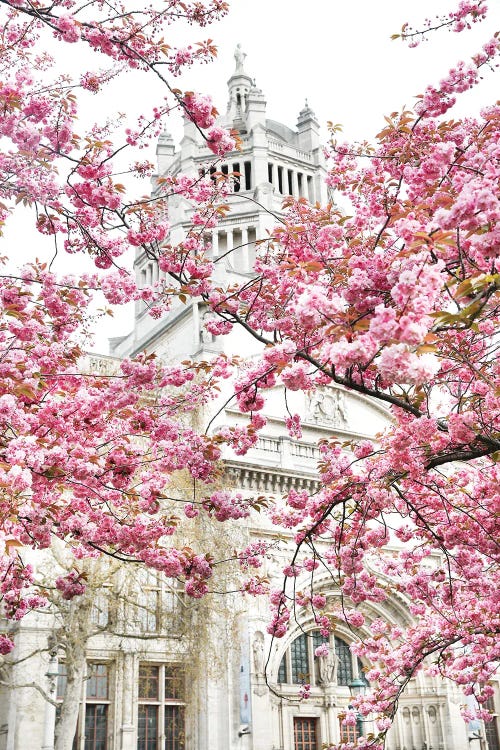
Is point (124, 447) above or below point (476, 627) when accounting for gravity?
above

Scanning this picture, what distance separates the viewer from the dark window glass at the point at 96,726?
19.7m

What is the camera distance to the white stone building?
61.1ft

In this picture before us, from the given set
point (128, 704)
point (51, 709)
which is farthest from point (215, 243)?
point (51, 709)

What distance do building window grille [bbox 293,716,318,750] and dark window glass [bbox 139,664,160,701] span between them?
4.48 m

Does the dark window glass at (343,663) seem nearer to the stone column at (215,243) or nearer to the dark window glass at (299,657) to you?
the dark window glass at (299,657)

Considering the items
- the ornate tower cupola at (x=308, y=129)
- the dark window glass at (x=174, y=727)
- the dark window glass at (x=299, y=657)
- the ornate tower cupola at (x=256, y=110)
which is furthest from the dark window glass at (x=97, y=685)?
the ornate tower cupola at (x=308, y=129)

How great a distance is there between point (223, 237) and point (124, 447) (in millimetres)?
25968

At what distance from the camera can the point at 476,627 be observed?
1144 cm

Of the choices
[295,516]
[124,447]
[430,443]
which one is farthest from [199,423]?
[430,443]

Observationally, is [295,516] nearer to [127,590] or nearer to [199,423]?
[127,590]

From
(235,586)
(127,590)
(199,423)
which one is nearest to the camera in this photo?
(127,590)

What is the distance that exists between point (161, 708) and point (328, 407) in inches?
469

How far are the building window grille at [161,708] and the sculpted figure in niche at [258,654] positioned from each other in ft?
6.83

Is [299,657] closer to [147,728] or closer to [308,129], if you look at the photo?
[147,728]
